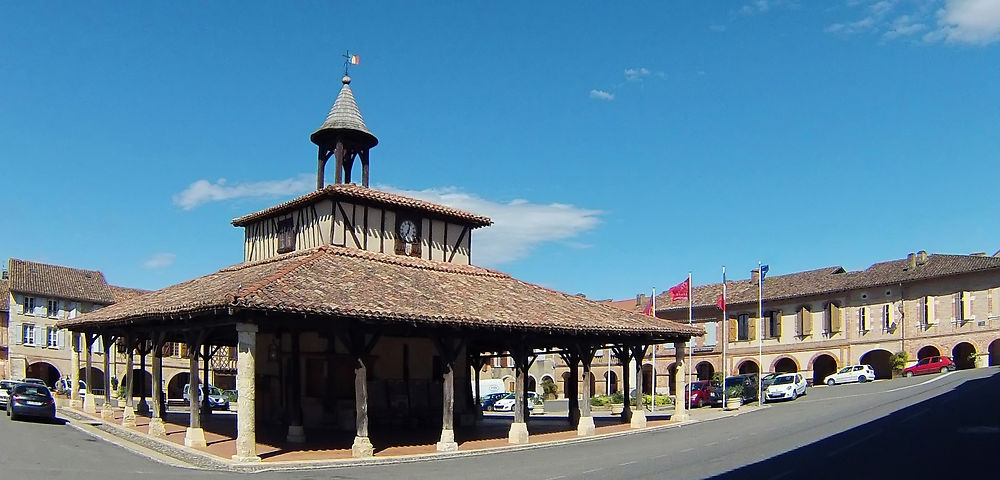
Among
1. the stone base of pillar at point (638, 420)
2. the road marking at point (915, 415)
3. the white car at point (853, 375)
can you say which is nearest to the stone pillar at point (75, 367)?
the stone base of pillar at point (638, 420)

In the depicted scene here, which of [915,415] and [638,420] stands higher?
[915,415]

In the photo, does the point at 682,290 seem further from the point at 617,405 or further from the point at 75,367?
the point at 75,367

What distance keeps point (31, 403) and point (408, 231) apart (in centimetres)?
1424

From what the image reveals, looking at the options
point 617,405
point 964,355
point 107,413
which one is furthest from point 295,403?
point 964,355

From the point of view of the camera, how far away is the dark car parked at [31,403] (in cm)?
2839

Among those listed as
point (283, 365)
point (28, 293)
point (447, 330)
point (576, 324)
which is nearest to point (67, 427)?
point (283, 365)

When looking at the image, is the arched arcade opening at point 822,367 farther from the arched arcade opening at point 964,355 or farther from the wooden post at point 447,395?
the wooden post at point 447,395

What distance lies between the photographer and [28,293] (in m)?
55.7

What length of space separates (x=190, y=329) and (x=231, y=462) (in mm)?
4014

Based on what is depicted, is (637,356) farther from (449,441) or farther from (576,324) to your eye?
(449,441)

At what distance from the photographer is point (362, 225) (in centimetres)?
2644

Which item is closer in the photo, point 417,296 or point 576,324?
point 417,296

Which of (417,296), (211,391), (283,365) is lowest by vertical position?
(211,391)

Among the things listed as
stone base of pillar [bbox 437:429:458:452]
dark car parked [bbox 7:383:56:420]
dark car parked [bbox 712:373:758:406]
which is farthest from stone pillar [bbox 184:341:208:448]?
dark car parked [bbox 712:373:758:406]
